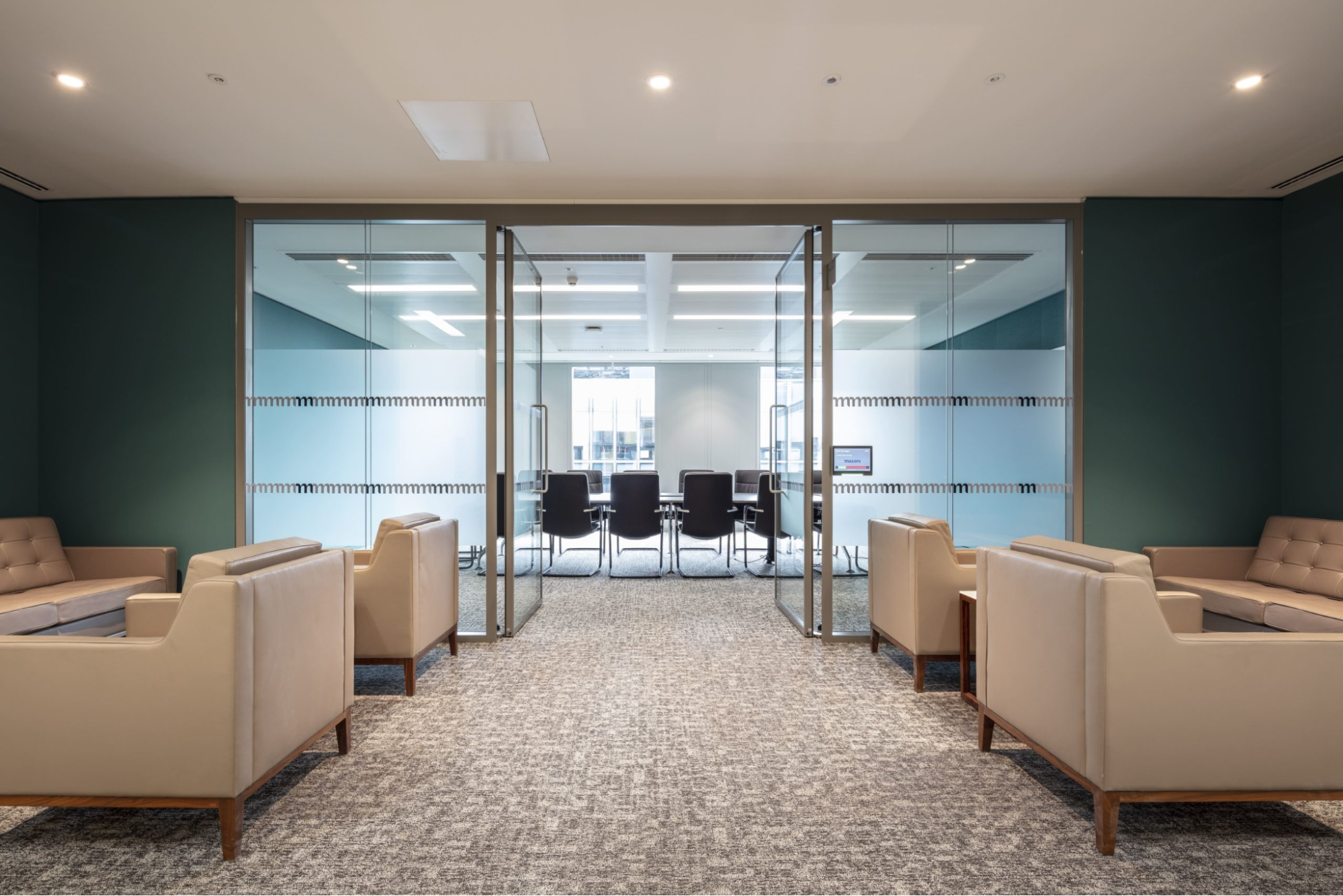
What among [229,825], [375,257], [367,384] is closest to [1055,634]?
[229,825]

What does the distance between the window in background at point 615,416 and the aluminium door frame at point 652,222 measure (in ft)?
25.3

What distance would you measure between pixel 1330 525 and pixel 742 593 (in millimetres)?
3643

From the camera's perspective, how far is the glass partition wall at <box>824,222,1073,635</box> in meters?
4.23

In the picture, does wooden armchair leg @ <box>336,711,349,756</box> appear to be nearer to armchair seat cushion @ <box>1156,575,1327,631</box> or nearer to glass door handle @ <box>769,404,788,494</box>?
glass door handle @ <box>769,404,788,494</box>

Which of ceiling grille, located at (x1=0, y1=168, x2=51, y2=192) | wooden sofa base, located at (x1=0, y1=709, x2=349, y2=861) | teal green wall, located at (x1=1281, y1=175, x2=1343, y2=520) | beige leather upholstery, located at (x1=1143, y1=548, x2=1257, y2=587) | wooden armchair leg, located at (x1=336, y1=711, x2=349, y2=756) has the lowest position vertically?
wooden armchair leg, located at (x1=336, y1=711, x2=349, y2=756)

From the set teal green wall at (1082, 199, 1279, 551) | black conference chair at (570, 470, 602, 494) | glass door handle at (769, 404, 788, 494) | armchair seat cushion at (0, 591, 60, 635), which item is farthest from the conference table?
armchair seat cushion at (0, 591, 60, 635)

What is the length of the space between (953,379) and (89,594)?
500 cm

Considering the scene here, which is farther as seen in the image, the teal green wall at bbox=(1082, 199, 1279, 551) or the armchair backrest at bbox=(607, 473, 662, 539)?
the armchair backrest at bbox=(607, 473, 662, 539)

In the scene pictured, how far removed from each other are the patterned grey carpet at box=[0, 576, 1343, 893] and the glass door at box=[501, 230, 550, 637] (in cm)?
130

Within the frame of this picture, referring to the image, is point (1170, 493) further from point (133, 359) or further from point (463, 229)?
point (133, 359)

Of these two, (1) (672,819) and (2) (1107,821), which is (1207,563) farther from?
(1) (672,819)

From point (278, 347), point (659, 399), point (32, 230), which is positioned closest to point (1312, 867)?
point (278, 347)

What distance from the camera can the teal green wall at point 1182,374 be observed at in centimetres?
418

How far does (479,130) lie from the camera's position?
11.0ft
